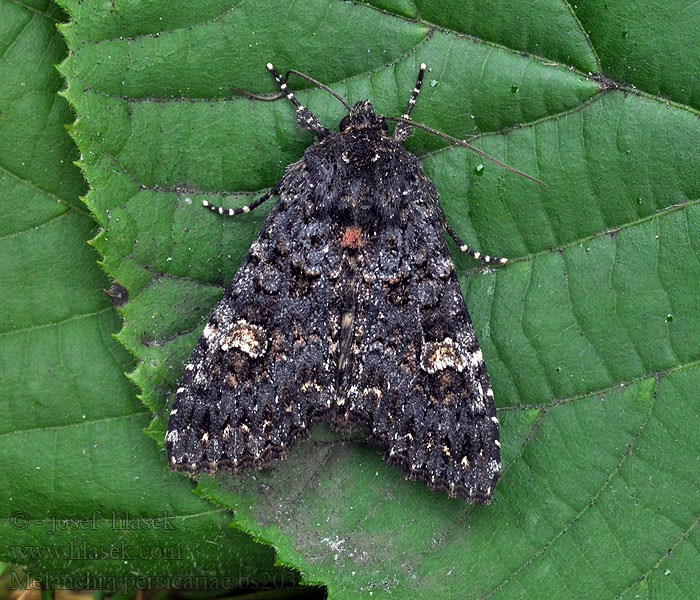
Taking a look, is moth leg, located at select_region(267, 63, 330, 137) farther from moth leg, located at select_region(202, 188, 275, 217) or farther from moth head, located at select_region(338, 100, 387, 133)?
moth leg, located at select_region(202, 188, 275, 217)

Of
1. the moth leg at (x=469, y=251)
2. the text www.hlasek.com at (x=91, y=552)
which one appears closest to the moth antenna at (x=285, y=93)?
the moth leg at (x=469, y=251)

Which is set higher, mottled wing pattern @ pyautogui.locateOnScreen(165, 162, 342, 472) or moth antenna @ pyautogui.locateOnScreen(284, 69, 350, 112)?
moth antenna @ pyautogui.locateOnScreen(284, 69, 350, 112)

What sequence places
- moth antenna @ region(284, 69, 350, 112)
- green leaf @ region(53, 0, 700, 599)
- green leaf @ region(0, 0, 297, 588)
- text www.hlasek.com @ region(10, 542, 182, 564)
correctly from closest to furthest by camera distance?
green leaf @ region(53, 0, 700, 599) → moth antenna @ region(284, 69, 350, 112) → green leaf @ region(0, 0, 297, 588) → text www.hlasek.com @ region(10, 542, 182, 564)

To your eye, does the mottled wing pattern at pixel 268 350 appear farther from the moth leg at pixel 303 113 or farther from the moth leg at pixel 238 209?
the moth leg at pixel 303 113

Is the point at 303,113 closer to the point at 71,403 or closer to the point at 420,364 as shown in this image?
the point at 420,364

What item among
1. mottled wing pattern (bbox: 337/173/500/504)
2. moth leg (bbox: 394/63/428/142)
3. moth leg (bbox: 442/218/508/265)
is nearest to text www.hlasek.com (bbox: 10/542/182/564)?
mottled wing pattern (bbox: 337/173/500/504)

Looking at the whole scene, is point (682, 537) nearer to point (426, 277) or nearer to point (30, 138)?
point (426, 277)

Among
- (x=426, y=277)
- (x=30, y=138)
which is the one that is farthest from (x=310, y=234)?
(x=30, y=138)

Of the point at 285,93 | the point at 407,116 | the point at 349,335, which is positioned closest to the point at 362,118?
the point at 407,116
